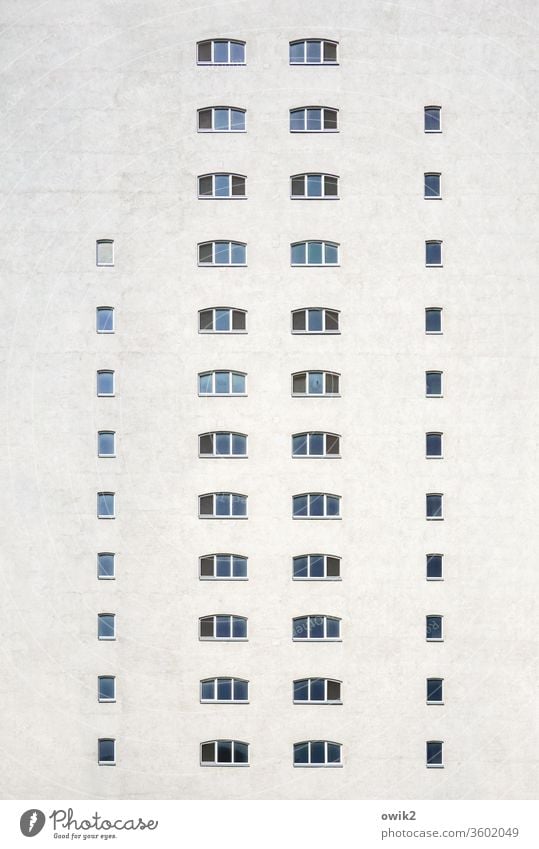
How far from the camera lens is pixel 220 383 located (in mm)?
19797

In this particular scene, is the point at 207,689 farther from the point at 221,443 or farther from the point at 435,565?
the point at 435,565

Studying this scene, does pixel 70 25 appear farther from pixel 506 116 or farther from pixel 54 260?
pixel 506 116

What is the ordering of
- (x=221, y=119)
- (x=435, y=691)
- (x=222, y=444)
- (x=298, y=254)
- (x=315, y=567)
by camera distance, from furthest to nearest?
1. (x=221, y=119)
2. (x=298, y=254)
3. (x=222, y=444)
4. (x=315, y=567)
5. (x=435, y=691)

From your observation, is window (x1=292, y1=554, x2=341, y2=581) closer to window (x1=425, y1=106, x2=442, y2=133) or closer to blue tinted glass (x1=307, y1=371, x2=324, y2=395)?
blue tinted glass (x1=307, y1=371, x2=324, y2=395)

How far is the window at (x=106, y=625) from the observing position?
64.5ft

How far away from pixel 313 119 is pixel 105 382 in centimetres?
985

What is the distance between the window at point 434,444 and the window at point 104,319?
9.80 m

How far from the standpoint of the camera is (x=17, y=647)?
64.3ft

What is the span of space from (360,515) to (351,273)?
702 centimetres

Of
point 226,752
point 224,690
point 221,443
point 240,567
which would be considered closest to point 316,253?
point 221,443

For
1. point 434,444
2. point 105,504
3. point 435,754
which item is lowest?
point 435,754

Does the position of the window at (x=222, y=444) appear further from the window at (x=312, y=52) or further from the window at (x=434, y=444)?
the window at (x=312, y=52)
